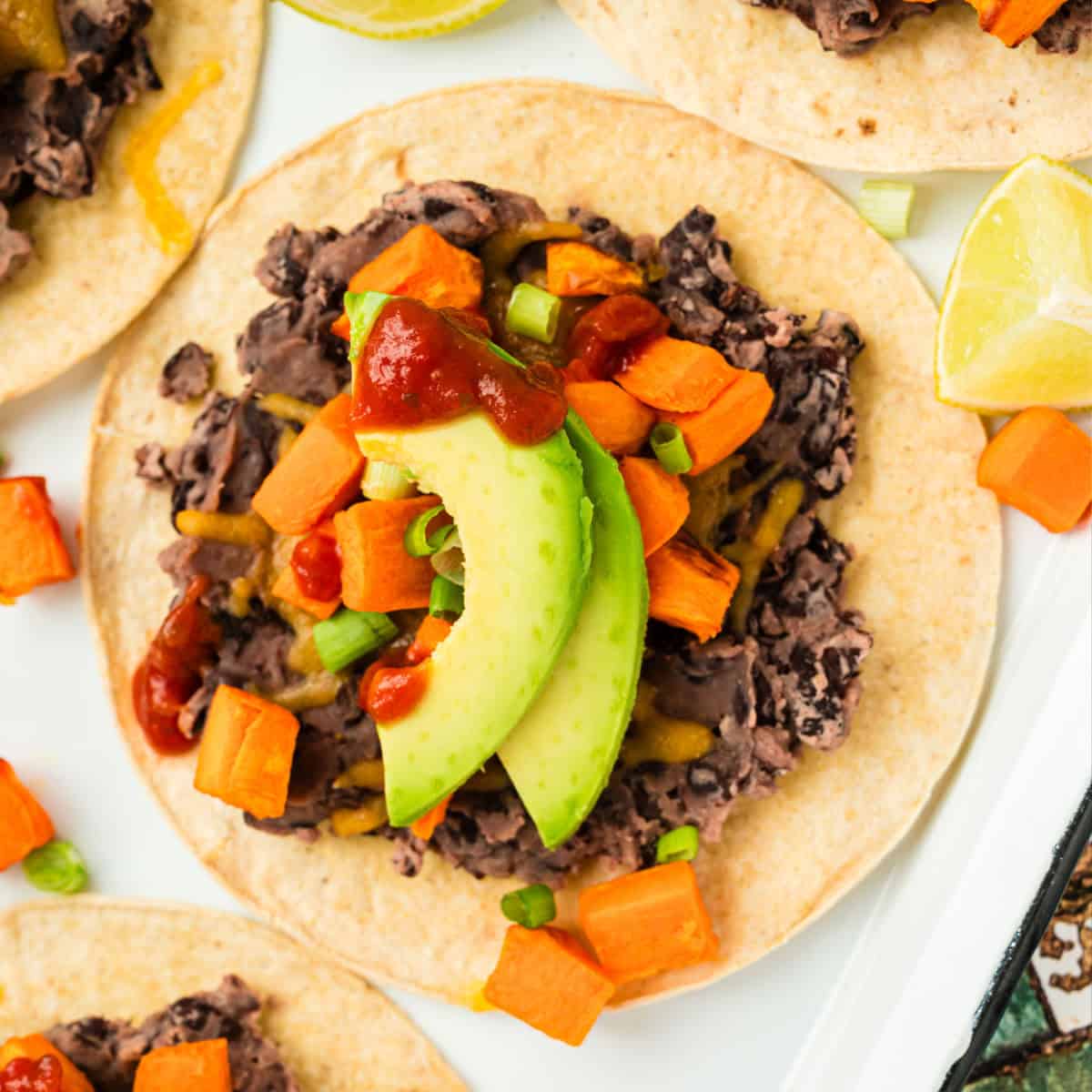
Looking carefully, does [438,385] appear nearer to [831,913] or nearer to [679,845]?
[679,845]

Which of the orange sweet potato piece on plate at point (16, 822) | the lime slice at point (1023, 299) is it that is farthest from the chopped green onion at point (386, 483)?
the orange sweet potato piece on plate at point (16, 822)

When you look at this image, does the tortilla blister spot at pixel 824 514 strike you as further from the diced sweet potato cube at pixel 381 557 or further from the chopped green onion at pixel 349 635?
the diced sweet potato cube at pixel 381 557

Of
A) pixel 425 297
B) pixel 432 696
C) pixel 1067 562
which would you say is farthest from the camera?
pixel 1067 562

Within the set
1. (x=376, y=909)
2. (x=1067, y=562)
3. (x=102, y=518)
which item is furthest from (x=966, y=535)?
(x=102, y=518)

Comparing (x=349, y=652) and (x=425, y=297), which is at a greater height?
(x=425, y=297)

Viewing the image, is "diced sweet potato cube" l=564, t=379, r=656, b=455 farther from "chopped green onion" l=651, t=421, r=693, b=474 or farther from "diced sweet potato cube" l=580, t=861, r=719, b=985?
"diced sweet potato cube" l=580, t=861, r=719, b=985

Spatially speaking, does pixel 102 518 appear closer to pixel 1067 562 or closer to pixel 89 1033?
pixel 89 1033

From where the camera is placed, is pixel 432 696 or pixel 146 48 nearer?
pixel 432 696
